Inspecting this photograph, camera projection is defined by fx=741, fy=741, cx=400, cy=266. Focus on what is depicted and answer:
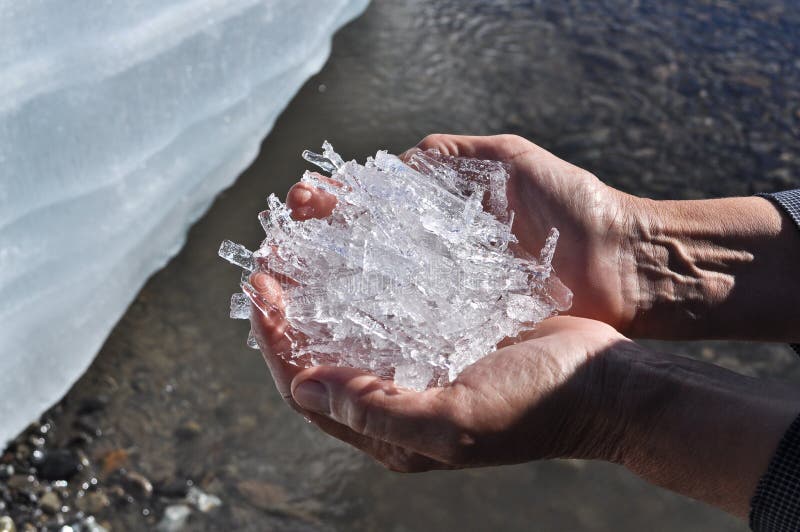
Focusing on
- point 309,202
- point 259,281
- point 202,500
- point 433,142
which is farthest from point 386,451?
point 202,500

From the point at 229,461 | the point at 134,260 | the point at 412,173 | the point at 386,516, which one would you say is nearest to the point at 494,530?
the point at 386,516

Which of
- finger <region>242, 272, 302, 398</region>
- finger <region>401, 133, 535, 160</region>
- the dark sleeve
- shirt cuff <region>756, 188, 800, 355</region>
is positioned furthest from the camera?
finger <region>401, 133, 535, 160</region>

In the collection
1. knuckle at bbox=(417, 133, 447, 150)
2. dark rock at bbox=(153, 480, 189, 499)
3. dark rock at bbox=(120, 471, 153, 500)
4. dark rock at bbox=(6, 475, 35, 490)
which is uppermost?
knuckle at bbox=(417, 133, 447, 150)

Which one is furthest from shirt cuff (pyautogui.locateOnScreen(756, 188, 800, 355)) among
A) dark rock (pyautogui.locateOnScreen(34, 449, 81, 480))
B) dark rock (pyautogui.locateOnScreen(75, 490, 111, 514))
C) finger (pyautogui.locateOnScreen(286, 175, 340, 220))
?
dark rock (pyautogui.locateOnScreen(34, 449, 81, 480))

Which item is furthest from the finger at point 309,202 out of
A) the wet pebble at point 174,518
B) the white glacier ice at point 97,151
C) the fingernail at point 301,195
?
the wet pebble at point 174,518

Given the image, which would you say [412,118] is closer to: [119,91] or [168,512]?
[119,91]

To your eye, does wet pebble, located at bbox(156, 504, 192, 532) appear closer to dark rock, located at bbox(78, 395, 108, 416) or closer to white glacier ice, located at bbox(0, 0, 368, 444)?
dark rock, located at bbox(78, 395, 108, 416)

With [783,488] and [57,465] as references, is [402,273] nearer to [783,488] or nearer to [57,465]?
[783,488]
